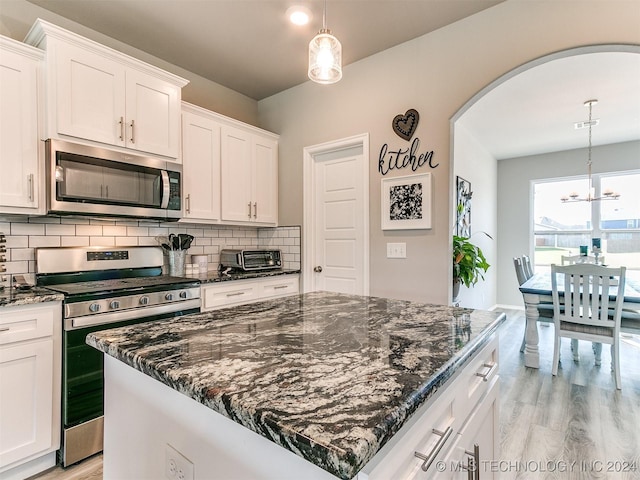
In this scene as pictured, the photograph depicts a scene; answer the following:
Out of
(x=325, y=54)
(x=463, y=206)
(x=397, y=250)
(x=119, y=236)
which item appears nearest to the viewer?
(x=325, y=54)

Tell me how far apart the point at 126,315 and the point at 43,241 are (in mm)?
811

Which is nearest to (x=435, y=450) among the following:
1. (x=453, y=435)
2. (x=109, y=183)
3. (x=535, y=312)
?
(x=453, y=435)

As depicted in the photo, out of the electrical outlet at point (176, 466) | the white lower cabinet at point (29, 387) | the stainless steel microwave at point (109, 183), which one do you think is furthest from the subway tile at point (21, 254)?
the electrical outlet at point (176, 466)

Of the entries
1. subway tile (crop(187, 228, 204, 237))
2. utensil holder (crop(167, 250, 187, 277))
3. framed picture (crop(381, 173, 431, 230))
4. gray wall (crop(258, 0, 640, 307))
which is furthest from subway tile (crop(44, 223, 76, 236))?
framed picture (crop(381, 173, 431, 230))

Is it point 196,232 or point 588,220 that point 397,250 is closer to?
point 196,232

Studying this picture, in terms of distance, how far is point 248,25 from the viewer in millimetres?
2355

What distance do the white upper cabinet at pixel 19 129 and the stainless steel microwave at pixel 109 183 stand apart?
0.08 meters

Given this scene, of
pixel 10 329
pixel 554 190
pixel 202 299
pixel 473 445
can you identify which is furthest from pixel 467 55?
pixel 554 190

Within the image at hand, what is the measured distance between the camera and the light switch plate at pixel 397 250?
102 inches

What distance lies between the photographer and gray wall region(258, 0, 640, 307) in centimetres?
192

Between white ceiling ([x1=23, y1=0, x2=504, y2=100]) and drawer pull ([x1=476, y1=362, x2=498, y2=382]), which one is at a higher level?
white ceiling ([x1=23, y1=0, x2=504, y2=100])

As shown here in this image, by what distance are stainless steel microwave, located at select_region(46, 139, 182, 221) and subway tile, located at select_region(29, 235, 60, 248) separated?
341 mm

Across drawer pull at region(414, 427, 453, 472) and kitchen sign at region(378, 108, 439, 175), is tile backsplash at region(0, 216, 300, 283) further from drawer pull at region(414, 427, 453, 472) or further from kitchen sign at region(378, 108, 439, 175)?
drawer pull at region(414, 427, 453, 472)

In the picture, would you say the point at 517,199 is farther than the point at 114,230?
Yes
